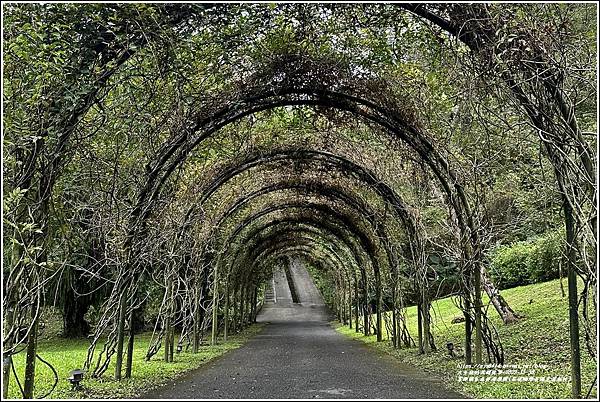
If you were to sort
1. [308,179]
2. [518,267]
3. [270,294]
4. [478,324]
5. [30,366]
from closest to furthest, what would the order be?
[30,366]
[478,324]
[308,179]
[518,267]
[270,294]

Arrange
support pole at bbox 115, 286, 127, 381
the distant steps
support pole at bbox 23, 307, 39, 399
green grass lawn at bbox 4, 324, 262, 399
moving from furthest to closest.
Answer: the distant steps, support pole at bbox 115, 286, 127, 381, green grass lawn at bbox 4, 324, 262, 399, support pole at bbox 23, 307, 39, 399

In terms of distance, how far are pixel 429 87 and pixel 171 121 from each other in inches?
129

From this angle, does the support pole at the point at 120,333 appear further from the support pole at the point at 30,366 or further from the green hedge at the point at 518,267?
the green hedge at the point at 518,267

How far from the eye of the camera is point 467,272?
329 inches

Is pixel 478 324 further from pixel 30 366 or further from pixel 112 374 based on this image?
pixel 30 366

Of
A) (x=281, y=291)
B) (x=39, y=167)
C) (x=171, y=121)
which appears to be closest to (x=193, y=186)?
(x=171, y=121)

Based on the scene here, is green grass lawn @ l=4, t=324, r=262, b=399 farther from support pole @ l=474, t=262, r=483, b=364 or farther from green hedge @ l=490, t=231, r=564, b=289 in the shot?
green hedge @ l=490, t=231, r=564, b=289

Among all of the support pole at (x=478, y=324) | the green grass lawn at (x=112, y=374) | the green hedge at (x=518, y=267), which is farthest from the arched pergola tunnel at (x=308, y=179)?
the green hedge at (x=518, y=267)

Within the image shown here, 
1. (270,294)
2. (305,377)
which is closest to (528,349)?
(305,377)

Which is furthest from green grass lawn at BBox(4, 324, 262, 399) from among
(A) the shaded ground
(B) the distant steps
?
(B) the distant steps

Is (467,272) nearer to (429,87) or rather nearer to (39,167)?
(429,87)

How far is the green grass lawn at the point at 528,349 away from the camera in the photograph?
6.29 meters

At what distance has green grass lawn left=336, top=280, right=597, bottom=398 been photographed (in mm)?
6293

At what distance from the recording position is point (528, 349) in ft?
29.7
